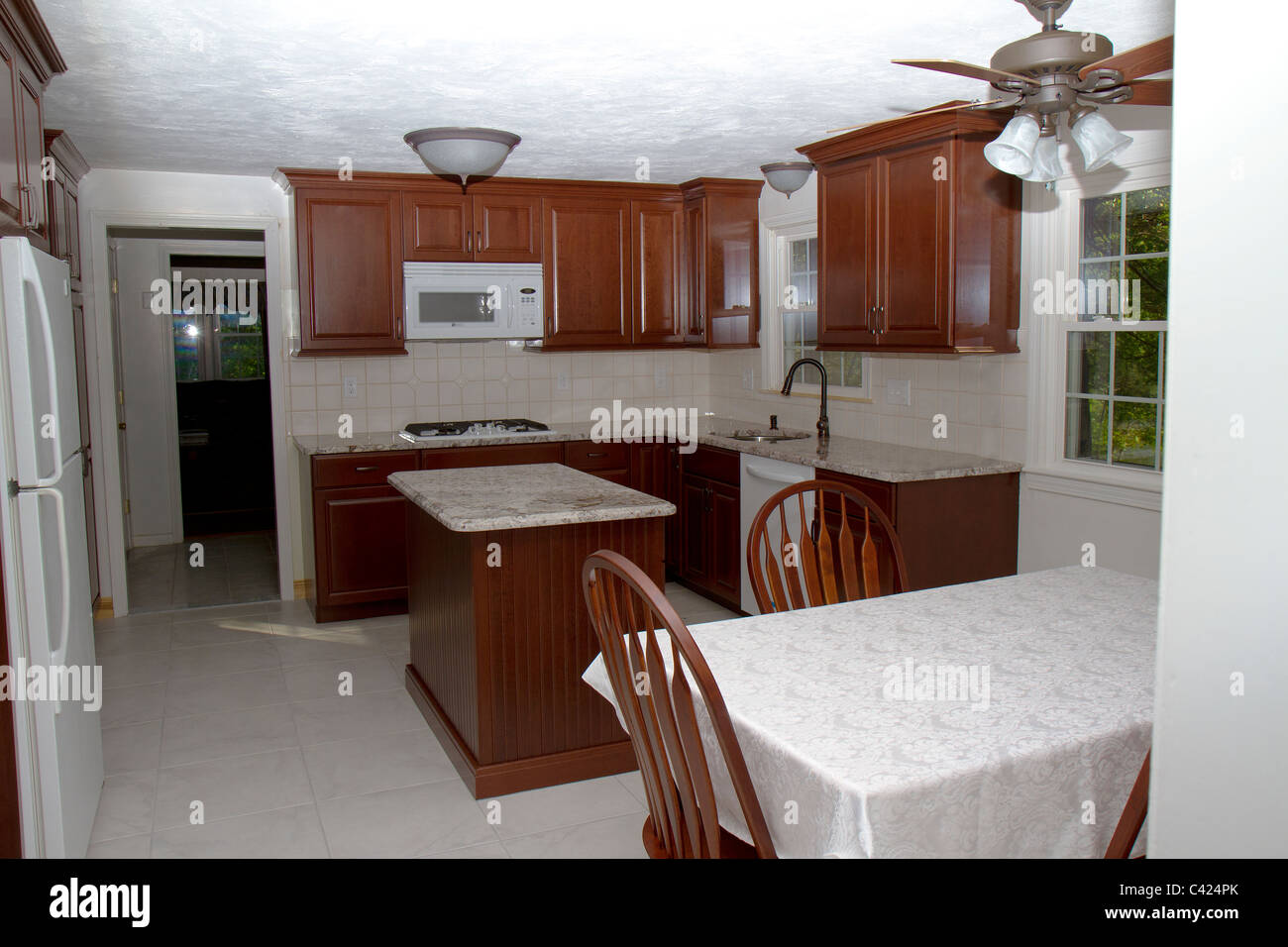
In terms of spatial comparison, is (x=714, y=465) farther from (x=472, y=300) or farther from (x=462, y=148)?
(x=462, y=148)

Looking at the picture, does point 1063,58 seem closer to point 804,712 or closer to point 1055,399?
point 804,712

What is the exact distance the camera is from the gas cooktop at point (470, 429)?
510cm

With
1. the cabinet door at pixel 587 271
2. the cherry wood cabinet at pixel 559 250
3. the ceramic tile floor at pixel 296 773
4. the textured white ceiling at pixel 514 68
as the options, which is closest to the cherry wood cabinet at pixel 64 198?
the textured white ceiling at pixel 514 68

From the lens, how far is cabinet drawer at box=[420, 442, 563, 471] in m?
4.96

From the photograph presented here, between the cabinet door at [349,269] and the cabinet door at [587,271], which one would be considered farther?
the cabinet door at [587,271]

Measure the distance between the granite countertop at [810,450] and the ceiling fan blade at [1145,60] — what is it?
1.65m

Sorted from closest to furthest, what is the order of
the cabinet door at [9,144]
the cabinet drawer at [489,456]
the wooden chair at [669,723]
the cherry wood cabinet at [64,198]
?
the wooden chair at [669,723] < the cabinet door at [9,144] < the cherry wood cabinet at [64,198] < the cabinet drawer at [489,456]

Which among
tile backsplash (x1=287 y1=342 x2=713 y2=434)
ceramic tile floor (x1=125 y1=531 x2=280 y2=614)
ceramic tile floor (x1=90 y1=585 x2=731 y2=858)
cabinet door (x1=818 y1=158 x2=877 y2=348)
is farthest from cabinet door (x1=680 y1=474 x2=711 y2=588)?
ceramic tile floor (x1=125 y1=531 x2=280 y2=614)

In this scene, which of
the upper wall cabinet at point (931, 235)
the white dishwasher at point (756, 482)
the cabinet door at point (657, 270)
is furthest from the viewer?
the cabinet door at point (657, 270)

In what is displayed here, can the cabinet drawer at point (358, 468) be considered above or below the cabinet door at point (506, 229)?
below

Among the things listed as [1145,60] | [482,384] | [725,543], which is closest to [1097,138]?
[1145,60]

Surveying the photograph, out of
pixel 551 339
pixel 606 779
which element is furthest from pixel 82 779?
pixel 551 339

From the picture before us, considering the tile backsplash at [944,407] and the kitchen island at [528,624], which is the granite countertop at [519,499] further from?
the tile backsplash at [944,407]

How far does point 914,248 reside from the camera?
3.88 meters
